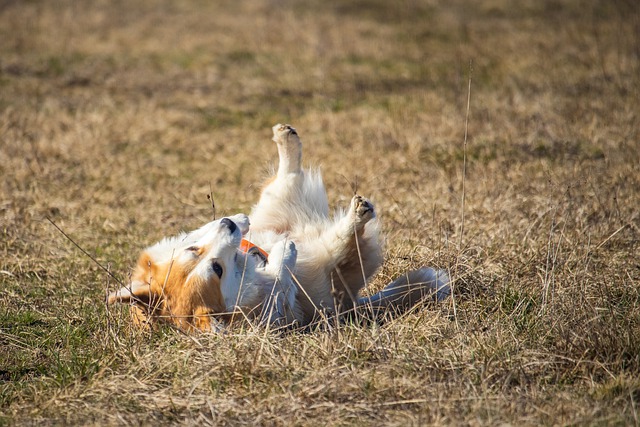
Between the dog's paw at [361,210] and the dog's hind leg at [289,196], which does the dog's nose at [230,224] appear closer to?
the dog's paw at [361,210]

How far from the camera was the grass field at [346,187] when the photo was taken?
2.94 metres

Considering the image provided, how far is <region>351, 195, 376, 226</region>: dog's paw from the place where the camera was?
3.58 metres

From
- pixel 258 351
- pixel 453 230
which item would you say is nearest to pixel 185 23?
pixel 453 230

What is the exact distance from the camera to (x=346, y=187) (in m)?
6.09

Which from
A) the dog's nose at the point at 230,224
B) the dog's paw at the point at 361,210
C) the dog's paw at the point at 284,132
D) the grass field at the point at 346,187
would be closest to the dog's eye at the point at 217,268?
the dog's nose at the point at 230,224

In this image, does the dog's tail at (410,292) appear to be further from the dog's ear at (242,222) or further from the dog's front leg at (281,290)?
the dog's ear at (242,222)

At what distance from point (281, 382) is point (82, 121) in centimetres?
592

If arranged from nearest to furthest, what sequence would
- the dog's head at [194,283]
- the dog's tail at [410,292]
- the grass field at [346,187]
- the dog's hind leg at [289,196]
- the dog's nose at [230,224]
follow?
the grass field at [346,187] < the dog's head at [194,283] < the dog's nose at [230,224] < the dog's tail at [410,292] < the dog's hind leg at [289,196]

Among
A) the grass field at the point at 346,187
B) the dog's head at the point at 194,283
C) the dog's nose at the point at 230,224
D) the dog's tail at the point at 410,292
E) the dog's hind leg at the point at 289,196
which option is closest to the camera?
the grass field at the point at 346,187

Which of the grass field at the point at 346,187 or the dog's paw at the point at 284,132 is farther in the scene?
the dog's paw at the point at 284,132

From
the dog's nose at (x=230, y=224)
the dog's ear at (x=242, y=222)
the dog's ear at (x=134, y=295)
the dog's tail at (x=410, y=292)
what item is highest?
the dog's nose at (x=230, y=224)

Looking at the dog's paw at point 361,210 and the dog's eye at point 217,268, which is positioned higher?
the dog's paw at point 361,210

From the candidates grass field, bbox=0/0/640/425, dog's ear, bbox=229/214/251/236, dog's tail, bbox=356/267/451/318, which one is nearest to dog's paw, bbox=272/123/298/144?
grass field, bbox=0/0/640/425

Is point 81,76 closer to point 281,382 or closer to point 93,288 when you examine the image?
point 93,288
